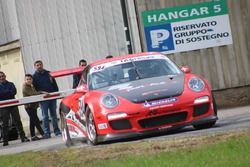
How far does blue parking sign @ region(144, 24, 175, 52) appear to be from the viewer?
22.5 m

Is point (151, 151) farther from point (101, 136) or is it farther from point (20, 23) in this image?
point (20, 23)

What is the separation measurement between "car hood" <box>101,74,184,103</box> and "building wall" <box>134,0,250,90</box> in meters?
8.67

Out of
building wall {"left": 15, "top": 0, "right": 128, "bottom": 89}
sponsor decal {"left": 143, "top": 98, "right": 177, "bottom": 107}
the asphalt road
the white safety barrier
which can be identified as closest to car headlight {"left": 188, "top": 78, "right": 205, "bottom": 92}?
sponsor decal {"left": 143, "top": 98, "right": 177, "bottom": 107}

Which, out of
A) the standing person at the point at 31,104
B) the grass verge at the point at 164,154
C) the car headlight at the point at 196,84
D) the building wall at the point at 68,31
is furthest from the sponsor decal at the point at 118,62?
the building wall at the point at 68,31

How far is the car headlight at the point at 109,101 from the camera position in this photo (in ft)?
43.9

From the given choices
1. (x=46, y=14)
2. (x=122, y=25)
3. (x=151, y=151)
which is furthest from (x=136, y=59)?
(x=46, y=14)

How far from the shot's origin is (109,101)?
1346 cm

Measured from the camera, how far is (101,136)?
533 inches

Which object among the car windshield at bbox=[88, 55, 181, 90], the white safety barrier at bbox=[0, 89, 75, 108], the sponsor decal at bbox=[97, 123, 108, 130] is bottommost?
the sponsor decal at bbox=[97, 123, 108, 130]

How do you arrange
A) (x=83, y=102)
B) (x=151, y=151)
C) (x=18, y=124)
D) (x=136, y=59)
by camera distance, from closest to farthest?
(x=151, y=151)
(x=83, y=102)
(x=136, y=59)
(x=18, y=124)

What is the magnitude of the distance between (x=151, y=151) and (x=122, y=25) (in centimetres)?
1346

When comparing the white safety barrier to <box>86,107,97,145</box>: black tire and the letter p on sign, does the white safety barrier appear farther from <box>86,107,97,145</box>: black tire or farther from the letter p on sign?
<box>86,107,97,145</box>: black tire

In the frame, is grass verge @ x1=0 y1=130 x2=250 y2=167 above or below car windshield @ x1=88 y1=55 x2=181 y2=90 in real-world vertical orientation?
below

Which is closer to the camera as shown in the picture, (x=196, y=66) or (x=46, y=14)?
(x=196, y=66)
